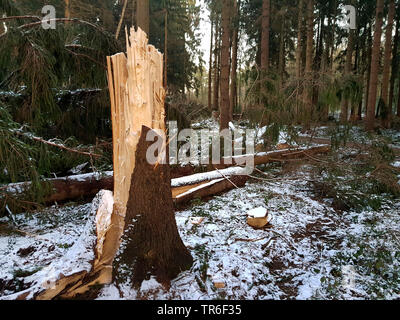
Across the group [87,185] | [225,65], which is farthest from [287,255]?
[225,65]

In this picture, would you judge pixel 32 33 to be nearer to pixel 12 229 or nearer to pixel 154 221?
pixel 12 229

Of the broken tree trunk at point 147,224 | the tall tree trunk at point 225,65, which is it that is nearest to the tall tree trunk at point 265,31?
the tall tree trunk at point 225,65

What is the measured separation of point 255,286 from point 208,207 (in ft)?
6.61

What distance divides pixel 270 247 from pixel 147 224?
181 cm

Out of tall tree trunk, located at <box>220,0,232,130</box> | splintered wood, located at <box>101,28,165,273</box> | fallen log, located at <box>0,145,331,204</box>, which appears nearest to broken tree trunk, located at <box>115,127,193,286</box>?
splintered wood, located at <box>101,28,165,273</box>

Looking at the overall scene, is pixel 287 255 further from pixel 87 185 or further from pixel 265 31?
pixel 265 31

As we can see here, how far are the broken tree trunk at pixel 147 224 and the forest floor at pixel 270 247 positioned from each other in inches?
7.0

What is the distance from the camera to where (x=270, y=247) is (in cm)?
324

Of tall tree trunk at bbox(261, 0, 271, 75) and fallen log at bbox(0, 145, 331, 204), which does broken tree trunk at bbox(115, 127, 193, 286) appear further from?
tall tree trunk at bbox(261, 0, 271, 75)

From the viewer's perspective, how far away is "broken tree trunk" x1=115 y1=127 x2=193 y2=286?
2.40 meters

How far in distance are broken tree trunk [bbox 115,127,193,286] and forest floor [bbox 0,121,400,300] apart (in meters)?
0.18

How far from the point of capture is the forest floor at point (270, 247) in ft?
8.09
